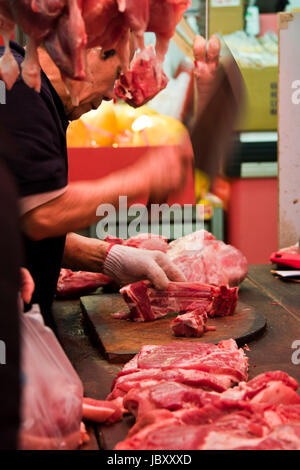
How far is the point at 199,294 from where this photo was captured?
2.61 meters

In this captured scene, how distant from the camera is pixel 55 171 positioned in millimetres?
2037

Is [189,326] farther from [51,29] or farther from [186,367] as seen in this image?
[51,29]

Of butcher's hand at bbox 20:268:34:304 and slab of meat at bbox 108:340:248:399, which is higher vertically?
butcher's hand at bbox 20:268:34:304

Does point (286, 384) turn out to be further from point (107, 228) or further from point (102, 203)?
point (107, 228)

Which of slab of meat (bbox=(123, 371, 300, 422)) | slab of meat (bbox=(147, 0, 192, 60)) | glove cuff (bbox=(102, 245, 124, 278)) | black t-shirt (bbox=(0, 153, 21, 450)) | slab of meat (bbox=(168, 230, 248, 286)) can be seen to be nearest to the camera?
black t-shirt (bbox=(0, 153, 21, 450))

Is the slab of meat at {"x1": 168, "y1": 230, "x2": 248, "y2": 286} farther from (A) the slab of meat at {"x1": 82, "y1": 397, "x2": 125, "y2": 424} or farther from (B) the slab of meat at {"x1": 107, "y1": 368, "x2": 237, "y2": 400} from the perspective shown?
(A) the slab of meat at {"x1": 82, "y1": 397, "x2": 125, "y2": 424}

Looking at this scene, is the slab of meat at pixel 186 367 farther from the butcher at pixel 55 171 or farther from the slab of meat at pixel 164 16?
the slab of meat at pixel 164 16

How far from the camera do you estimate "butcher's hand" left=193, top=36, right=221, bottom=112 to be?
194 cm

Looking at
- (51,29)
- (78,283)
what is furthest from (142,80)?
(78,283)

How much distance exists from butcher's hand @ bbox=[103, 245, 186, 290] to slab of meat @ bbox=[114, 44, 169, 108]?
760 millimetres

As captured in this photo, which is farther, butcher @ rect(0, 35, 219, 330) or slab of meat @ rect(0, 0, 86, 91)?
butcher @ rect(0, 35, 219, 330)

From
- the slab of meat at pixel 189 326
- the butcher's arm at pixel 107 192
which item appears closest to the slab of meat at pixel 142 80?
the butcher's arm at pixel 107 192

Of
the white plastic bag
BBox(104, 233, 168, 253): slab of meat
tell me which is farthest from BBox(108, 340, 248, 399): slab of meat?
BBox(104, 233, 168, 253): slab of meat

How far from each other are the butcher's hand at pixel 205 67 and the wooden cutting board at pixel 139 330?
91 centimetres
